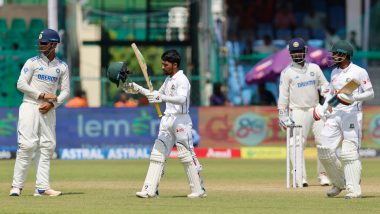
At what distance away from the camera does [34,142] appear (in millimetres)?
14336

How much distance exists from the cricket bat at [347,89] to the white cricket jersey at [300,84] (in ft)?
9.54

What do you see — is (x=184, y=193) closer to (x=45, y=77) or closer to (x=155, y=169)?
(x=155, y=169)

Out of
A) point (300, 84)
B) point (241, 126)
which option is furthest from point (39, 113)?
point (241, 126)

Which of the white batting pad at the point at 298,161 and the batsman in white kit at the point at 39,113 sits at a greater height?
the batsman in white kit at the point at 39,113

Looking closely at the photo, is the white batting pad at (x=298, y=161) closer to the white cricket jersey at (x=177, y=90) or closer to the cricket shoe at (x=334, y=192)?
the cricket shoe at (x=334, y=192)

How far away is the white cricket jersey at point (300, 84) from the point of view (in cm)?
1673

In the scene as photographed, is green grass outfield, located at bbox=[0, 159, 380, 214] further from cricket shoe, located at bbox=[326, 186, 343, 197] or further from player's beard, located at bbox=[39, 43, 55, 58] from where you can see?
player's beard, located at bbox=[39, 43, 55, 58]

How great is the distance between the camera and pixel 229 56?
32.2 meters

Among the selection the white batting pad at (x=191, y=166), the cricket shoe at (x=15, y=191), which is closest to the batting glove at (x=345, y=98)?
the white batting pad at (x=191, y=166)

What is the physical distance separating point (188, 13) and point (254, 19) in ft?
9.98

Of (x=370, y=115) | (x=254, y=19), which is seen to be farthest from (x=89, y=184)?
(x=254, y=19)

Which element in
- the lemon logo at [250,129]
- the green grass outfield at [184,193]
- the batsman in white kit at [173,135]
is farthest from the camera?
the lemon logo at [250,129]

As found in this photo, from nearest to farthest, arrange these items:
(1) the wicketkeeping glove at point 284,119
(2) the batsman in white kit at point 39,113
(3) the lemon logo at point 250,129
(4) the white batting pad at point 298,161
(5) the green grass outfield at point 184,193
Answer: (5) the green grass outfield at point 184,193
(2) the batsman in white kit at point 39,113
(4) the white batting pad at point 298,161
(1) the wicketkeeping glove at point 284,119
(3) the lemon logo at point 250,129

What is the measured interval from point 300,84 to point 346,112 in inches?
113
